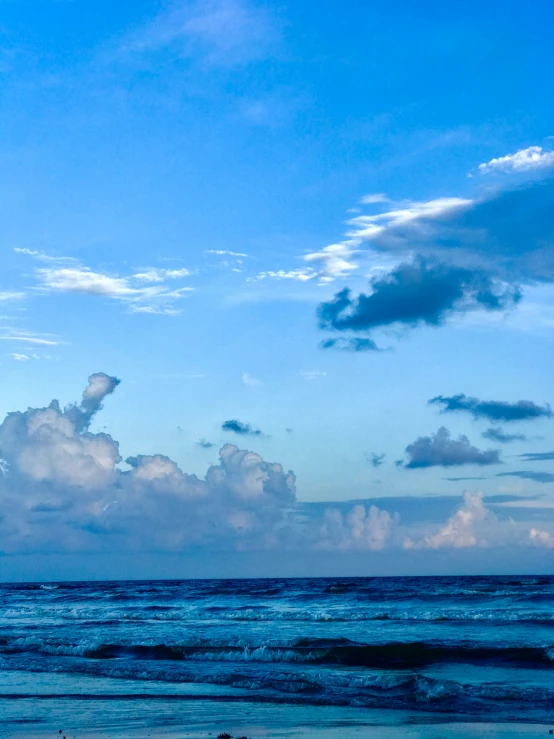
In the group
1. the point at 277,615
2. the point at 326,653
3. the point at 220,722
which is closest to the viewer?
the point at 220,722

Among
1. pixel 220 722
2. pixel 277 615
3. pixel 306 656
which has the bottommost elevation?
pixel 277 615

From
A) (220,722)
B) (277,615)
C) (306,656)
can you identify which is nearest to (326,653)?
(306,656)

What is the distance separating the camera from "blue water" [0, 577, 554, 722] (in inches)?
788

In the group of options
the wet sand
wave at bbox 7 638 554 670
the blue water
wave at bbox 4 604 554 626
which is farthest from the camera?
wave at bbox 4 604 554 626

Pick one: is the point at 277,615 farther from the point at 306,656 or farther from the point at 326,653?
the point at 306,656

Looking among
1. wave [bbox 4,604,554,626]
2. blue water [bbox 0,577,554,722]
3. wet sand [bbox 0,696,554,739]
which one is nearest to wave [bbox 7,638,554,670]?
blue water [bbox 0,577,554,722]

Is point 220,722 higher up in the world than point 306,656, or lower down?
higher up

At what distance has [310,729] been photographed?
1585cm

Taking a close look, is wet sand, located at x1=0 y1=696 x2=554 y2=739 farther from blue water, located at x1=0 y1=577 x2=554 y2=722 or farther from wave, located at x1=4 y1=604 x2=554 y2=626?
wave, located at x1=4 y1=604 x2=554 y2=626

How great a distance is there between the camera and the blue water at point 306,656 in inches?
788

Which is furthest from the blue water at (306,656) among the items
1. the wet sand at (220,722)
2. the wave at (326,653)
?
the wet sand at (220,722)

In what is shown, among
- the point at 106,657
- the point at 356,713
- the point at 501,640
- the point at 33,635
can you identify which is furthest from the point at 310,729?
the point at 33,635

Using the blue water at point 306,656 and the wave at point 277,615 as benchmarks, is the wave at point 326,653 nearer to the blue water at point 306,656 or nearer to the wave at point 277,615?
the blue water at point 306,656

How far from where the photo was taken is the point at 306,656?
2759cm
